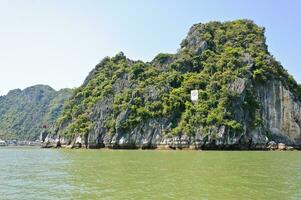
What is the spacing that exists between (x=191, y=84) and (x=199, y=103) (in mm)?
5279

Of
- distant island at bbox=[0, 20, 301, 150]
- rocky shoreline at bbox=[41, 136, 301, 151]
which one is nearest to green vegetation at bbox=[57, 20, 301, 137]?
distant island at bbox=[0, 20, 301, 150]

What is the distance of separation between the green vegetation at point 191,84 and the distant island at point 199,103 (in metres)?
0.17

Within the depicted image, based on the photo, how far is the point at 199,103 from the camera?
7150cm

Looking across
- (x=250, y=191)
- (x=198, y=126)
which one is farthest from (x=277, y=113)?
(x=250, y=191)

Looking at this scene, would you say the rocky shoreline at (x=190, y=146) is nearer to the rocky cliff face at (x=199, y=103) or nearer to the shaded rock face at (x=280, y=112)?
the rocky cliff face at (x=199, y=103)

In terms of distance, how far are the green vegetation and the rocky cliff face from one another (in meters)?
0.17

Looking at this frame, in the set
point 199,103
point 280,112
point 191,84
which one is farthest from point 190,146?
point 280,112

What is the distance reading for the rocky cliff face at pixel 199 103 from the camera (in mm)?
66062

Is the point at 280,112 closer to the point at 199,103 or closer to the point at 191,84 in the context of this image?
the point at 199,103

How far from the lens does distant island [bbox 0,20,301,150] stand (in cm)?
6600

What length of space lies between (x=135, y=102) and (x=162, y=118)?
6.68 meters

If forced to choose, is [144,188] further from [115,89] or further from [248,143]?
[115,89]

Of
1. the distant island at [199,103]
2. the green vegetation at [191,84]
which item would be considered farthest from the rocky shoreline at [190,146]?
the green vegetation at [191,84]

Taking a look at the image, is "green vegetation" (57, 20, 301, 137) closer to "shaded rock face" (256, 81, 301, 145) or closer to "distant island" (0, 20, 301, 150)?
"distant island" (0, 20, 301, 150)
